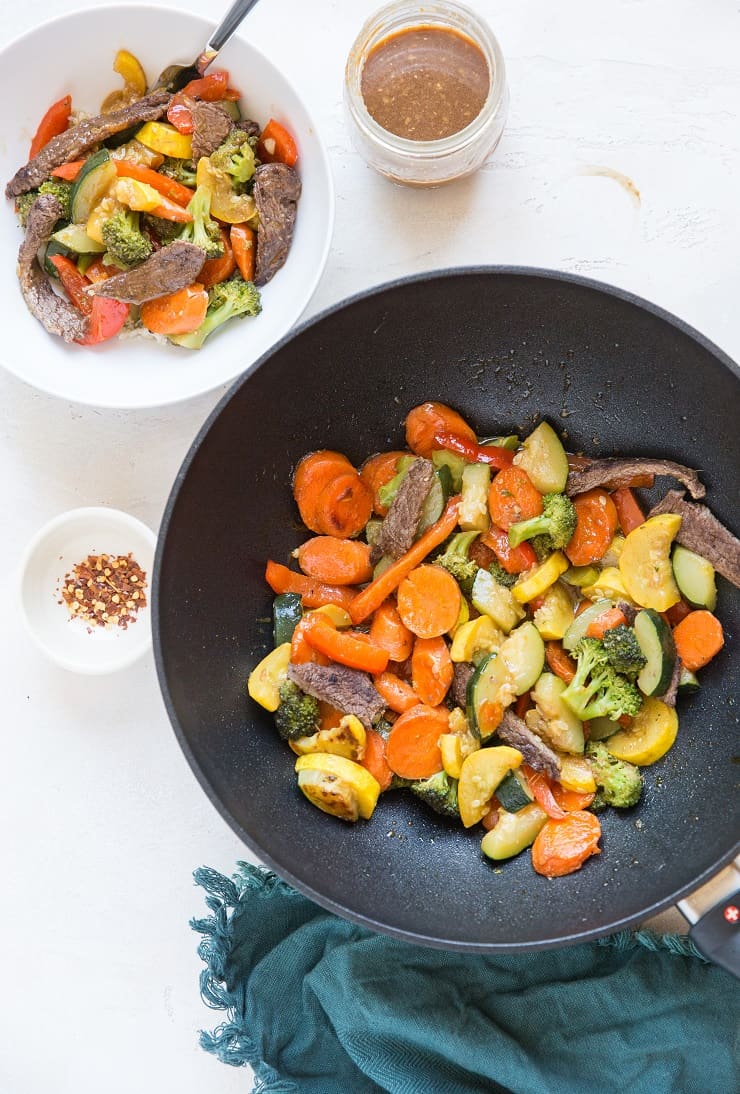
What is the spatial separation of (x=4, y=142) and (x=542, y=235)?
4.72ft

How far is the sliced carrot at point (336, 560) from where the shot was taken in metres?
2.43

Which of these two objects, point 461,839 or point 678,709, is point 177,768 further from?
point 678,709

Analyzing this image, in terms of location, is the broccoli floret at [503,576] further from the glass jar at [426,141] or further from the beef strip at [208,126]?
the beef strip at [208,126]

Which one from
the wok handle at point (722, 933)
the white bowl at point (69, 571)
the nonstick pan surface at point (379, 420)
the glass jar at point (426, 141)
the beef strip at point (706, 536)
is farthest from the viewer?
the white bowl at point (69, 571)

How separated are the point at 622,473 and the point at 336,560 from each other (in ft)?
2.49

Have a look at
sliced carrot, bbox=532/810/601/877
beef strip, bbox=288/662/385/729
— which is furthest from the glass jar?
sliced carrot, bbox=532/810/601/877

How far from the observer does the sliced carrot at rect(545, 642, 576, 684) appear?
2.35 meters

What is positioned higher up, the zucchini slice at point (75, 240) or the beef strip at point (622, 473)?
the zucchini slice at point (75, 240)

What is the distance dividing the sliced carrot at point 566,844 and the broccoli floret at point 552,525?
0.67 meters

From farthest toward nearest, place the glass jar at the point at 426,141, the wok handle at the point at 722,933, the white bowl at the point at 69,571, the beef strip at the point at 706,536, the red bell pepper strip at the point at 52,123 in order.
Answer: the white bowl at the point at 69,571 → the red bell pepper strip at the point at 52,123 → the glass jar at the point at 426,141 → the beef strip at the point at 706,536 → the wok handle at the point at 722,933

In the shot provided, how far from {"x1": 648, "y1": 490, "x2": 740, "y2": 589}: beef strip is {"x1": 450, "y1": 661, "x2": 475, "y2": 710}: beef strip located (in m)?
0.61

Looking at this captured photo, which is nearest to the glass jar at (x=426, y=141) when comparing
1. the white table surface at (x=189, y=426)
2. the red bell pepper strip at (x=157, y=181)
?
the white table surface at (x=189, y=426)

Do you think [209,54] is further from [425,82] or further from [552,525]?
[552,525]

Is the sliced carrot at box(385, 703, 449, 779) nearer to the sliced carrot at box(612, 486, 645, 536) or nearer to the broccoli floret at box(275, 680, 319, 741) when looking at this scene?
the broccoli floret at box(275, 680, 319, 741)
